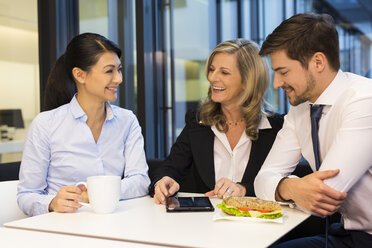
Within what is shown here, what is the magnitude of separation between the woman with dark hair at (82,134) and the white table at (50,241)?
588 millimetres

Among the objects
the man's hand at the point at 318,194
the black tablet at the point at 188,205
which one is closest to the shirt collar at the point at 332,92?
the man's hand at the point at 318,194

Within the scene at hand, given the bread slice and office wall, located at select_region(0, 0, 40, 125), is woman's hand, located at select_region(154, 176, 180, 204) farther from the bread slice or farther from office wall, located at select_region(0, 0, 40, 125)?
office wall, located at select_region(0, 0, 40, 125)

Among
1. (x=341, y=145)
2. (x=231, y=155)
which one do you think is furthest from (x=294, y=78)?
(x=231, y=155)

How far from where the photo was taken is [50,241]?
1248 millimetres

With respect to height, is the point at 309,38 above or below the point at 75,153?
above

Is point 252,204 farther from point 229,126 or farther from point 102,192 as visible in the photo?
point 229,126

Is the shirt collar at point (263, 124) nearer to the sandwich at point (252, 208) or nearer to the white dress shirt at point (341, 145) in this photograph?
the white dress shirt at point (341, 145)

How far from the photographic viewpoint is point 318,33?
1876mm

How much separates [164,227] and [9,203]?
97 cm

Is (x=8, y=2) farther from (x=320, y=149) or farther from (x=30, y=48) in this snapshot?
(x=320, y=149)

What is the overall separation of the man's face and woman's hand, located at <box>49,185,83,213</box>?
3.17 ft

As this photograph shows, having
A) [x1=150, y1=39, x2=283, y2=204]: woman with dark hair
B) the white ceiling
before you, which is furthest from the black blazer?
the white ceiling

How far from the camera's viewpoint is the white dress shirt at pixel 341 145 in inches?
62.8

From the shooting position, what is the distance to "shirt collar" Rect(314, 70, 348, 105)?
1809mm
